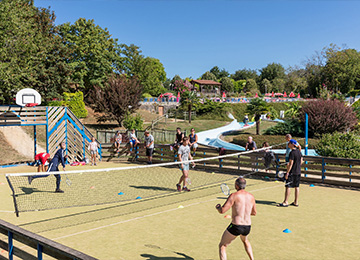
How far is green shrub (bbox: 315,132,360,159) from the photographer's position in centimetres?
2136

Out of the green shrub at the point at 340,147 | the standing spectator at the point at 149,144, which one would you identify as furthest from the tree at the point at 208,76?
the standing spectator at the point at 149,144

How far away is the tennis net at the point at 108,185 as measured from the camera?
12562 millimetres

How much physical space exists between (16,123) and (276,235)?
19410 millimetres

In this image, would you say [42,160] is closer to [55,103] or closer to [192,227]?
[192,227]

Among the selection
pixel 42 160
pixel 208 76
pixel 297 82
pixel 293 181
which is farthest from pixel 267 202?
pixel 208 76

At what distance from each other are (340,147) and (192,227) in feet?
52.5

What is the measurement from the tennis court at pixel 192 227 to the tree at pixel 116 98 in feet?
112

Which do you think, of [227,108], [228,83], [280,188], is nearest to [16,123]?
[280,188]

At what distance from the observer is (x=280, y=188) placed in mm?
15461

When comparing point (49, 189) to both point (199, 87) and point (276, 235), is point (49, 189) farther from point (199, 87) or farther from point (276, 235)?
point (199, 87)

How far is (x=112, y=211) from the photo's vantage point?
11727mm

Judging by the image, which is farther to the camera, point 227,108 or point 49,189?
point 227,108

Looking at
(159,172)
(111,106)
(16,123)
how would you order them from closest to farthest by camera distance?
1. (159,172)
2. (16,123)
3. (111,106)

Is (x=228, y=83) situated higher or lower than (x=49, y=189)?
higher
